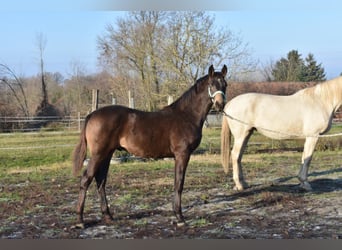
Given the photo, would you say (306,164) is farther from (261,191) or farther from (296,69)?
(296,69)

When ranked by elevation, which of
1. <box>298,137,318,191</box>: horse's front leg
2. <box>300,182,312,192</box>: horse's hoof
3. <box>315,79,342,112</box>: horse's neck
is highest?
<box>315,79,342,112</box>: horse's neck

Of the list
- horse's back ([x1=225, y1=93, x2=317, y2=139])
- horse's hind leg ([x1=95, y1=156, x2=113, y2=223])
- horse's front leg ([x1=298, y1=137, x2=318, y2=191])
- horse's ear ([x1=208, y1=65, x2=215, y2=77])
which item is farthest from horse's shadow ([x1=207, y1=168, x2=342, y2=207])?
horse's ear ([x1=208, y1=65, x2=215, y2=77])

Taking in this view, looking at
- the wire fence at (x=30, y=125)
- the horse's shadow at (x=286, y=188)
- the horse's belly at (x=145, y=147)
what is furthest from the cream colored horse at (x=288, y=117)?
the wire fence at (x=30, y=125)

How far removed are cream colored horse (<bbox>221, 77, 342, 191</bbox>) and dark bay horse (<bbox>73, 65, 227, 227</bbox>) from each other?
1825mm

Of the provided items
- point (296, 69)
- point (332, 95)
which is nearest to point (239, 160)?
point (332, 95)

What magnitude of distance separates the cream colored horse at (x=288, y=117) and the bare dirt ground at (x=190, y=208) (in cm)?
55

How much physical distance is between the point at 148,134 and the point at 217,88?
913 millimetres

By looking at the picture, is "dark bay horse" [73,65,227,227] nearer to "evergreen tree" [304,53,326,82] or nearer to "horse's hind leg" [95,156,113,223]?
"horse's hind leg" [95,156,113,223]

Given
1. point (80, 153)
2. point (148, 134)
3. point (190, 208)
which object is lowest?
point (190, 208)

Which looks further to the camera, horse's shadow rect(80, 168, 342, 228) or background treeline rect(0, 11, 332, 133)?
→ background treeline rect(0, 11, 332, 133)

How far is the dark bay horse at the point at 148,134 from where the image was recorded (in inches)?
158

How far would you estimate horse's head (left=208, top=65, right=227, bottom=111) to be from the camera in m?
4.07

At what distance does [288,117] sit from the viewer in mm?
5949

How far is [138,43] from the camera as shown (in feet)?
47.4
